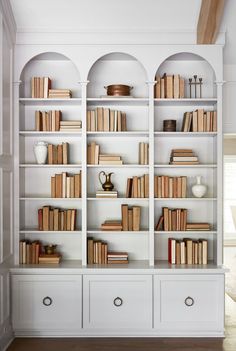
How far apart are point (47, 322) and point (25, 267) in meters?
0.58

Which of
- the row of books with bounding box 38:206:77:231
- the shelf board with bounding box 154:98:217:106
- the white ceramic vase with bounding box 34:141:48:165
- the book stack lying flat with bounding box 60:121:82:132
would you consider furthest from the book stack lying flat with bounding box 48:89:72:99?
the row of books with bounding box 38:206:77:231

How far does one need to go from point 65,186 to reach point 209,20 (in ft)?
7.11

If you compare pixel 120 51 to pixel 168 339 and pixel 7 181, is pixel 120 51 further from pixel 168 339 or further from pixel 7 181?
pixel 168 339

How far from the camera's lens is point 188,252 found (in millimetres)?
5266

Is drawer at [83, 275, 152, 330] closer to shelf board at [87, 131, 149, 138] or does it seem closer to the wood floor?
the wood floor

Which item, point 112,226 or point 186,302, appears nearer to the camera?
point 186,302

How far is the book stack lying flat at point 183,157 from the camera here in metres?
5.29

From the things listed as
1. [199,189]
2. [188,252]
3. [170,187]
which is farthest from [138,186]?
[188,252]

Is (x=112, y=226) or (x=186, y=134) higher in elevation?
(x=186, y=134)

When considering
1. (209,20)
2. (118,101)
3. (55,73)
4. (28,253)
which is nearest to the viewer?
(209,20)

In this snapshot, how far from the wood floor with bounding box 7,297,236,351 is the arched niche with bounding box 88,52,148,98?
2.56 metres

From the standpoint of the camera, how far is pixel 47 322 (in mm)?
5020

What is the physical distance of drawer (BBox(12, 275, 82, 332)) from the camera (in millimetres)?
5016

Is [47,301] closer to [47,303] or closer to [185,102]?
[47,303]
